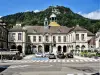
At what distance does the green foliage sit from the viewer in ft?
419

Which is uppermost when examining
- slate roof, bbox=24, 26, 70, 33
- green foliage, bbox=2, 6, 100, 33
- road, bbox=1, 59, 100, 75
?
green foliage, bbox=2, 6, 100, 33

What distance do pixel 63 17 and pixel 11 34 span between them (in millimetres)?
74836

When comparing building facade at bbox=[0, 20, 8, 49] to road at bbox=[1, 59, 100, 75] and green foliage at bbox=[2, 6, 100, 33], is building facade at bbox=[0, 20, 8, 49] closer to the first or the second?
green foliage at bbox=[2, 6, 100, 33]

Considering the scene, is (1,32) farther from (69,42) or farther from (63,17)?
(63,17)

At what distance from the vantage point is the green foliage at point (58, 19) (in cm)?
12761

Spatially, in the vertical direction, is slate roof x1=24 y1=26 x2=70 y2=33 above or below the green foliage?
below

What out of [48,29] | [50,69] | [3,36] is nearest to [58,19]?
[48,29]

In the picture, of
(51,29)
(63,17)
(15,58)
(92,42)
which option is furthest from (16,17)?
(15,58)

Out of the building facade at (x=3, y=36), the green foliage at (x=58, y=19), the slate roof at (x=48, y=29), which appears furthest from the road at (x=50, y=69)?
the green foliage at (x=58, y=19)

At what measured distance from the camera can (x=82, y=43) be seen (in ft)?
256


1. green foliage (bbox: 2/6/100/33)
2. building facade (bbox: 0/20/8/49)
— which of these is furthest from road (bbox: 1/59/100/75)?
green foliage (bbox: 2/6/100/33)

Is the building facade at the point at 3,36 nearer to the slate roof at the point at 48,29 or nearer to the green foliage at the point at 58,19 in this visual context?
the slate roof at the point at 48,29

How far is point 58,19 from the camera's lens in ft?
483

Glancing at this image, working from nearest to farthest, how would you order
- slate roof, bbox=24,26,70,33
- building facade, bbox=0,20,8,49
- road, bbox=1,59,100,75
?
road, bbox=1,59,100,75
building facade, bbox=0,20,8,49
slate roof, bbox=24,26,70,33
